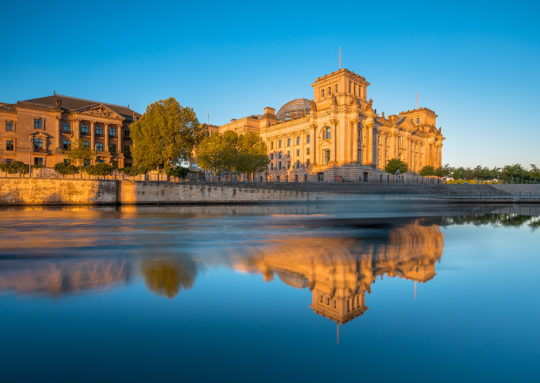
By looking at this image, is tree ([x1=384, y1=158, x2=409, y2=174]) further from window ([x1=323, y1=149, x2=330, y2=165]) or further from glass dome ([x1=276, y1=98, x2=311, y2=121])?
glass dome ([x1=276, y1=98, x2=311, y2=121])

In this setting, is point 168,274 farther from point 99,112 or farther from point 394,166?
point 394,166

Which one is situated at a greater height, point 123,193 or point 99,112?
point 99,112

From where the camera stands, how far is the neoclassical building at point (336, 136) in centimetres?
6662

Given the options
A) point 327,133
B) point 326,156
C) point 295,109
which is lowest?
point 326,156

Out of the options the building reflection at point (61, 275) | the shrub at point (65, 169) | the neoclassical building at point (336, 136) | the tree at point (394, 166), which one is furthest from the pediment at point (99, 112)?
the building reflection at point (61, 275)

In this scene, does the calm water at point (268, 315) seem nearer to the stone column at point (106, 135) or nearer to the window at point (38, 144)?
the window at point (38, 144)

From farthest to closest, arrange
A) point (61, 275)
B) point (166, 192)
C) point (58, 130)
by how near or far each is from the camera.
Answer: point (58, 130)
point (166, 192)
point (61, 275)

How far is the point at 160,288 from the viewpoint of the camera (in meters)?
6.25

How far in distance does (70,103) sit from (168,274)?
2787 inches

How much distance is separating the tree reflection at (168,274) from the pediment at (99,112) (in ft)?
210

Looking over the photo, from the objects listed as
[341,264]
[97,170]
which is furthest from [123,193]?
[341,264]

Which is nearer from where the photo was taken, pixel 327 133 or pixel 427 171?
pixel 327 133

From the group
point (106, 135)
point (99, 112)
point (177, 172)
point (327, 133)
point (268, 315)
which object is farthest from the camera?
point (327, 133)

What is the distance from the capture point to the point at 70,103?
207 ft
